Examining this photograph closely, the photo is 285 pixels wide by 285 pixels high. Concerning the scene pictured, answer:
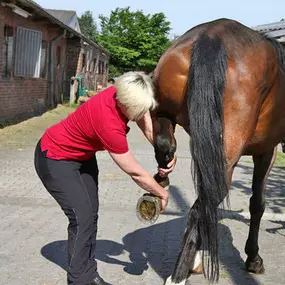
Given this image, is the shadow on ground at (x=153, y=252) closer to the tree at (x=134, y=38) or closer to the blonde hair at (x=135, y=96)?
the blonde hair at (x=135, y=96)

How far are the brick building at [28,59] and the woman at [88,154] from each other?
32.2ft

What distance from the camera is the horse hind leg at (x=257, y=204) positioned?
13.1 feet

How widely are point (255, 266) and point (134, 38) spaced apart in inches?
1864

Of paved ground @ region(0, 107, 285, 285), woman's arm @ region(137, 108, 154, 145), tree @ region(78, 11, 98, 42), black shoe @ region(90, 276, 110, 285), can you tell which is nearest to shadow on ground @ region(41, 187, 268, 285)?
paved ground @ region(0, 107, 285, 285)

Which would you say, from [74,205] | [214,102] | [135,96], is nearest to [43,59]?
[74,205]

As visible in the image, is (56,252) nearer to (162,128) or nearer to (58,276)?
(58,276)

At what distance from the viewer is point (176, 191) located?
729 centimetres

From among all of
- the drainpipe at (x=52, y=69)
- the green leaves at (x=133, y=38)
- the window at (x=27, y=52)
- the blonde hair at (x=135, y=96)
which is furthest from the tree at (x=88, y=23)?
the blonde hair at (x=135, y=96)

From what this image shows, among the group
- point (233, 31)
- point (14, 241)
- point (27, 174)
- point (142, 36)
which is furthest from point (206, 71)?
point (142, 36)

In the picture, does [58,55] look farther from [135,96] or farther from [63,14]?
[63,14]

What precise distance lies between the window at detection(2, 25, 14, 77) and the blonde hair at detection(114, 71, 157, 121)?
1100 centimetres

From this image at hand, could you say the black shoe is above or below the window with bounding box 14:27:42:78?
below

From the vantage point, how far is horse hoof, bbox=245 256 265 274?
13.5 ft

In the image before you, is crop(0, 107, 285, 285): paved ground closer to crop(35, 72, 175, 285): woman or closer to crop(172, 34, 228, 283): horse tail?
crop(35, 72, 175, 285): woman
